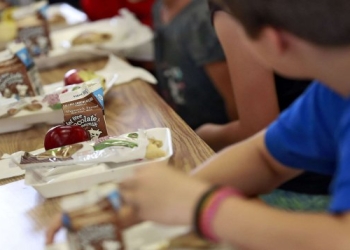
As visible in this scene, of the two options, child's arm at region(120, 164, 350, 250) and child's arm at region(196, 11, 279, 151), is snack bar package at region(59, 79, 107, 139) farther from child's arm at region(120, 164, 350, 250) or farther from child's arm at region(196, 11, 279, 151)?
child's arm at region(120, 164, 350, 250)

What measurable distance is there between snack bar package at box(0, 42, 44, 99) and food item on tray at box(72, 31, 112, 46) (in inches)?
17.6

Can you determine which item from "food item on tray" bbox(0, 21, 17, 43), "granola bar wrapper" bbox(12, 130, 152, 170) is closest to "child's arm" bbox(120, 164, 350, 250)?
"granola bar wrapper" bbox(12, 130, 152, 170)

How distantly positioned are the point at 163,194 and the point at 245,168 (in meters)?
0.20

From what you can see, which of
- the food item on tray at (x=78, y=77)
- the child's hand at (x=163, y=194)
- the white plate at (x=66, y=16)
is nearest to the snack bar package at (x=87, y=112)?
the food item on tray at (x=78, y=77)

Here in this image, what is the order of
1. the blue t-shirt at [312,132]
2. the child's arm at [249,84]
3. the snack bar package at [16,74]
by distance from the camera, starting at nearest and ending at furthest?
1. the blue t-shirt at [312,132]
2. the child's arm at [249,84]
3. the snack bar package at [16,74]

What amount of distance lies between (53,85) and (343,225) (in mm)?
990

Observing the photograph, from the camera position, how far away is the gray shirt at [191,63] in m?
1.52

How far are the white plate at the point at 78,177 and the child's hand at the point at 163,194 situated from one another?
0.65 feet

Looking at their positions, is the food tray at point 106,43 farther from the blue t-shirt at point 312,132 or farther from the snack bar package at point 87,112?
the blue t-shirt at point 312,132

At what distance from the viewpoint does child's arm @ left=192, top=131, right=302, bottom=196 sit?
2.85ft

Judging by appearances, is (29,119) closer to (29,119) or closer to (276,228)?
(29,119)

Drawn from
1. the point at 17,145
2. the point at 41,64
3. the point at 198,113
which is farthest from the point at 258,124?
the point at 41,64

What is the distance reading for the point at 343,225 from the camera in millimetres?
644

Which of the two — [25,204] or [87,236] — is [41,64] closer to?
[25,204]
